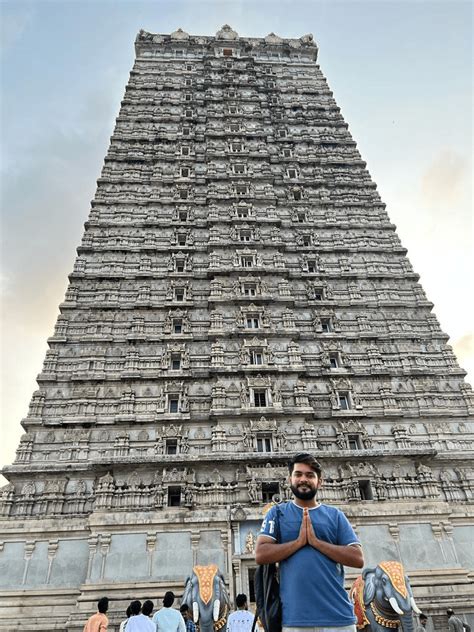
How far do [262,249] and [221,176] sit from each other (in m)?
7.82

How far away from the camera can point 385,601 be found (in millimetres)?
11961

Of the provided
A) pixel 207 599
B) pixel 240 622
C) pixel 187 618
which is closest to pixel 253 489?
pixel 207 599

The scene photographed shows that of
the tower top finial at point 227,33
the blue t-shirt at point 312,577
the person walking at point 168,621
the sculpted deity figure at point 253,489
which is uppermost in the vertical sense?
the tower top finial at point 227,33

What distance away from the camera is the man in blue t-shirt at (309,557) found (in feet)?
12.1

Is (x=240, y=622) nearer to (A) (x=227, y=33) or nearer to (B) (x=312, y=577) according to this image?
(B) (x=312, y=577)

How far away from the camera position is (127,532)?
17.6 metres

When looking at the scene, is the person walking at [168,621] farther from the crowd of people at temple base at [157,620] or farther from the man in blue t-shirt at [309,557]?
the man in blue t-shirt at [309,557]

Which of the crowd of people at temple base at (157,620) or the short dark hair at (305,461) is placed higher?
the short dark hair at (305,461)

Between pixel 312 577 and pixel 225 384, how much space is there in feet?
63.8

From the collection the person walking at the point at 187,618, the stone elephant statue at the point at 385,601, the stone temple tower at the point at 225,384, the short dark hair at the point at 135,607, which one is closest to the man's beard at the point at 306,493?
the short dark hair at the point at 135,607

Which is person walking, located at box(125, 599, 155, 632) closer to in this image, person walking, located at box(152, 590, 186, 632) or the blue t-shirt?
person walking, located at box(152, 590, 186, 632)

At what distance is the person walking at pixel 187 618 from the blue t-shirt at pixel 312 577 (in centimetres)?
966

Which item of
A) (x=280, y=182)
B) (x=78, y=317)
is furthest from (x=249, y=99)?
(x=78, y=317)

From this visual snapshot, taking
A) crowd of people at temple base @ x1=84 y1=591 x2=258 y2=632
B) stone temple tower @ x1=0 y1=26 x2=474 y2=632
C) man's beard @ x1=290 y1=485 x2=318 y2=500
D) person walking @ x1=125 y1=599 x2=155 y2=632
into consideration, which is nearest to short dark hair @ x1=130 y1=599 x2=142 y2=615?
crowd of people at temple base @ x1=84 y1=591 x2=258 y2=632
